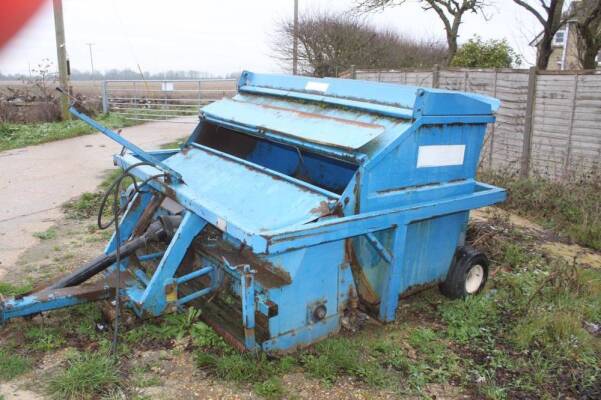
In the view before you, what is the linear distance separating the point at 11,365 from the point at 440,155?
9.49 feet

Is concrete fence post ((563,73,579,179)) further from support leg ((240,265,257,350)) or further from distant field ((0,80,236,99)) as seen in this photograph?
distant field ((0,80,236,99))

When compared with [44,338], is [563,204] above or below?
above

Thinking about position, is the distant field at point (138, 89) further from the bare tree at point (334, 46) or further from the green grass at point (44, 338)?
the green grass at point (44, 338)

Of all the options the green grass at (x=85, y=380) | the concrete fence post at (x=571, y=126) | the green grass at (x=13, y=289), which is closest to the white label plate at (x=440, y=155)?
the green grass at (x=85, y=380)

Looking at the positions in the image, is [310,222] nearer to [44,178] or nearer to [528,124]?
[528,124]

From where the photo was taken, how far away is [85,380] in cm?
271

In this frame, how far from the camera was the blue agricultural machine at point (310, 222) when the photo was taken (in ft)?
9.83

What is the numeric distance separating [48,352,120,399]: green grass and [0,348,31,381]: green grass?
217mm

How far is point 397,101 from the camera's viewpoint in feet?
11.3

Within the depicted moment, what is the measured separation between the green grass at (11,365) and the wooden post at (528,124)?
6856 millimetres

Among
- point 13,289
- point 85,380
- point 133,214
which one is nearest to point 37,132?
point 13,289

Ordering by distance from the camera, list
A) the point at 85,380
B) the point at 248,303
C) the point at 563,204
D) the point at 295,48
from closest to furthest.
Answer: the point at 85,380
the point at 248,303
the point at 563,204
the point at 295,48

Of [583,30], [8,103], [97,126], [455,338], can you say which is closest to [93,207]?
[97,126]

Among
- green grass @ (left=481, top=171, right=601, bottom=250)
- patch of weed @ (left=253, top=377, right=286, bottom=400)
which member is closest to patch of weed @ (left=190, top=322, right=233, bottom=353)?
patch of weed @ (left=253, top=377, right=286, bottom=400)
